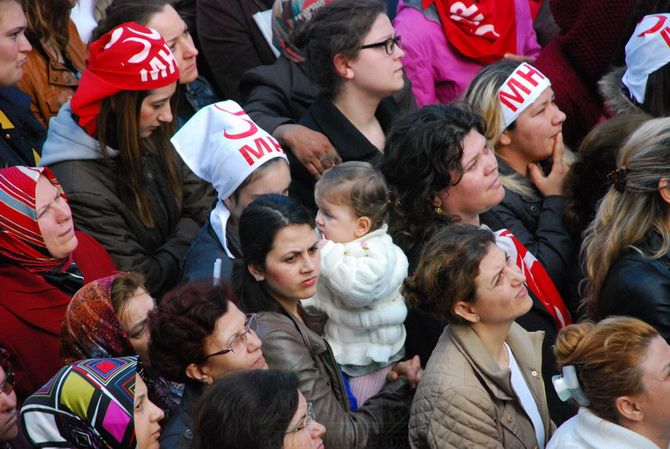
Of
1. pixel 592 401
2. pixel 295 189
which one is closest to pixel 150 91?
pixel 295 189

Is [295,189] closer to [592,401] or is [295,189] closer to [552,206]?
[552,206]

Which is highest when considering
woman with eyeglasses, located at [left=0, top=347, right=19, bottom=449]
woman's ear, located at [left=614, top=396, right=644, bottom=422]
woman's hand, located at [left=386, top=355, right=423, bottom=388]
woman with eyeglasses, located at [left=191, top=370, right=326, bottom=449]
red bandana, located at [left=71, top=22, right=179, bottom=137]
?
woman with eyeglasses, located at [left=191, top=370, right=326, bottom=449]

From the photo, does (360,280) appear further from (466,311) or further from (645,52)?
(645,52)

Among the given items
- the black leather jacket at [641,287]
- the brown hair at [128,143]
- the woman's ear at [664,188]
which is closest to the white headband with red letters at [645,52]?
the woman's ear at [664,188]

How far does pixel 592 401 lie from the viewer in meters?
3.48

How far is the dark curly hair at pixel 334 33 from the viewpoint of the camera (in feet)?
16.9

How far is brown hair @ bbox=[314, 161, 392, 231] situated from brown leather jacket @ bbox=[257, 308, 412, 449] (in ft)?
1.81

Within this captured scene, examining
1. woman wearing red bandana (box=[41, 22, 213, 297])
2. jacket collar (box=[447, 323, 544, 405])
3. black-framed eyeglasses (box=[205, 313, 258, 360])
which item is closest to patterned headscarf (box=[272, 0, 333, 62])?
woman wearing red bandana (box=[41, 22, 213, 297])

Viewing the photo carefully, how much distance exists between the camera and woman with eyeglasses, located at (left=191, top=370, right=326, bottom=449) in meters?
2.93

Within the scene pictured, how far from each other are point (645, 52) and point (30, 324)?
125 inches

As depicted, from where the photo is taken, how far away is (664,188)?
4.04 meters

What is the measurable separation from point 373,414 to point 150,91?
1.85m

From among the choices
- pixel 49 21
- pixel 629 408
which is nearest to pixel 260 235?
pixel 629 408

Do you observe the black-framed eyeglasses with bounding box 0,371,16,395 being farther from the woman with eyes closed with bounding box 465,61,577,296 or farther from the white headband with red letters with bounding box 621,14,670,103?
the white headband with red letters with bounding box 621,14,670,103
